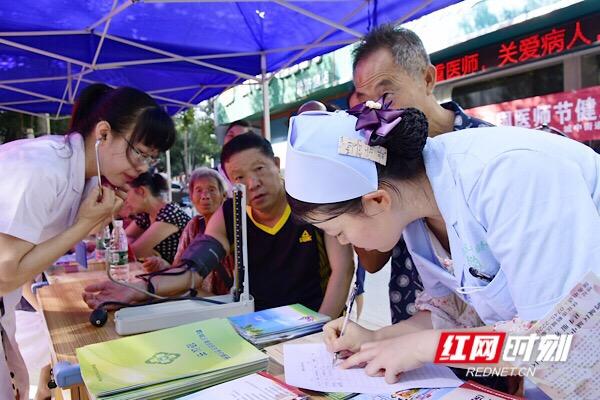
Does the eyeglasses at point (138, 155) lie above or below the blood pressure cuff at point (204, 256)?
above

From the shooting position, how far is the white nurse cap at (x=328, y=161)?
88cm

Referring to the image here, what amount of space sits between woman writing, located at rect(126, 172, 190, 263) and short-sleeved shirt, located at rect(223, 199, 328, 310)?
119 cm

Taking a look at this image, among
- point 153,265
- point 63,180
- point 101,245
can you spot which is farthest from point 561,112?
point 63,180

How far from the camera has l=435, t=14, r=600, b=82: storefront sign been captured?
4105 millimetres

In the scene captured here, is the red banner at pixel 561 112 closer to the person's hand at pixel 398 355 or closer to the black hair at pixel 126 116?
the black hair at pixel 126 116

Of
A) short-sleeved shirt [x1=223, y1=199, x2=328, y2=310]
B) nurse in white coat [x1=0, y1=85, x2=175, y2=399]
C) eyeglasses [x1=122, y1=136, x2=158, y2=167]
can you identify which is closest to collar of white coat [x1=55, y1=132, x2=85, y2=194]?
nurse in white coat [x1=0, y1=85, x2=175, y2=399]

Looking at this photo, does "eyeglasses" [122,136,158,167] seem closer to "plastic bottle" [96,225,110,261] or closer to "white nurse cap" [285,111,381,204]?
"white nurse cap" [285,111,381,204]

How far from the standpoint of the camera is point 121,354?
1.05m

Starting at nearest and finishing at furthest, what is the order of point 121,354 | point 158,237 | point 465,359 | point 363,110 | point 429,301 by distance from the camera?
point 465,359, point 363,110, point 121,354, point 429,301, point 158,237

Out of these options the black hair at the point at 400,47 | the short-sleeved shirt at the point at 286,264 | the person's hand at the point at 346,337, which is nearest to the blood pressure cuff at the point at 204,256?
the short-sleeved shirt at the point at 286,264

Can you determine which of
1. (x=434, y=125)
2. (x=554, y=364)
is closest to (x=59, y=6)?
(x=434, y=125)

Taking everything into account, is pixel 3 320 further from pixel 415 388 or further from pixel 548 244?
pixel 548 244

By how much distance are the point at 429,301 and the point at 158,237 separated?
2.17m

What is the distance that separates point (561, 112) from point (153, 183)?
12.6ft
